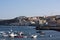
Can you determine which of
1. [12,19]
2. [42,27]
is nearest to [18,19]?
[12,19]

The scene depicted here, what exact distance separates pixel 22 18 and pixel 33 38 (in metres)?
83.7

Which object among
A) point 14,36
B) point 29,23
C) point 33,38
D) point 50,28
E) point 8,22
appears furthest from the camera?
point 8,22

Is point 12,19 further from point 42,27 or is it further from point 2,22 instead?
point 42,27

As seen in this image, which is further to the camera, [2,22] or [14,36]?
[2,22]

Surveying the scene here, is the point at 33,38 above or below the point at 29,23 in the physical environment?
above

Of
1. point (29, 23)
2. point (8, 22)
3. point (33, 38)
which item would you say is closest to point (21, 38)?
point (33, 38)

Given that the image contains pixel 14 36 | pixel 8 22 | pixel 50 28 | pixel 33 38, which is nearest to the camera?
pixel 33 38

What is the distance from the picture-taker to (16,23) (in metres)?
115

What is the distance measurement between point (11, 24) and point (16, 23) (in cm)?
374

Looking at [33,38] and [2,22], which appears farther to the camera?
[2,22]

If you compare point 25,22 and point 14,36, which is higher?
point 14,36

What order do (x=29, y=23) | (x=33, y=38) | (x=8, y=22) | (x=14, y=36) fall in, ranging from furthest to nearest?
(x=8, y=22) → (x=29, y=23) → (x=14, y=36) → (x=33, y=38)

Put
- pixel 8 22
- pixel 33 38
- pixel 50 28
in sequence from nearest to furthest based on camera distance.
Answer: pixel 33 38
pixel 50 28
pixel 8 22

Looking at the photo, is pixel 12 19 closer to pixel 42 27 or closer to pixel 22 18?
pixel 22 18
